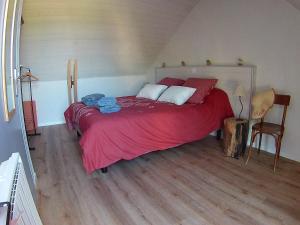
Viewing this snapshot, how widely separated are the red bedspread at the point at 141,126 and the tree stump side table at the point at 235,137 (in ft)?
1.12

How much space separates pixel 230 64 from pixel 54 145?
301cm

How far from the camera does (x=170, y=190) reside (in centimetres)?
226

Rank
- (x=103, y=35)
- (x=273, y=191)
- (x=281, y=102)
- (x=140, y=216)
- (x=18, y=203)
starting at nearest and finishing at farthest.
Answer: (x=18, y=203) → (x=140, y=216) → (x=273, y=191) → (x=281, y=102) → (x=103, y=35)

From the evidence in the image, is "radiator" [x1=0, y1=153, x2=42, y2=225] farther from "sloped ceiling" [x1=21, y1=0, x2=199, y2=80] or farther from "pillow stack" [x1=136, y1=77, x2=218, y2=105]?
"sloped ceiling" [x1=21, y1=0, x2=199, y2=80]

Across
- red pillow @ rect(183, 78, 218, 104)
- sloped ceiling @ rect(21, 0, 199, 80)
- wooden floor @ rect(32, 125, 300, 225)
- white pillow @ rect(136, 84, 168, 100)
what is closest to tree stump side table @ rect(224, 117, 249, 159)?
wooden floor @ rect(32, 125, 300, 225)

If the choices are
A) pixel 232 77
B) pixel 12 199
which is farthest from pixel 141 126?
pixel 12 199

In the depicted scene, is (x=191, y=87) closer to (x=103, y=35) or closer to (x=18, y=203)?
(x=103, y=35)

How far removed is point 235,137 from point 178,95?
101cm

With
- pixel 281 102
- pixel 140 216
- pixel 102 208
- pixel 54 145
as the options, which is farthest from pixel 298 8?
pixel 54 145

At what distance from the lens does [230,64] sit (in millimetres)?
3475

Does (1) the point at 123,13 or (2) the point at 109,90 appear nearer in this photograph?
(1) the point at 123,13

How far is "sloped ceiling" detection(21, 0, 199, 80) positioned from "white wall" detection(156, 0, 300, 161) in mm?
584

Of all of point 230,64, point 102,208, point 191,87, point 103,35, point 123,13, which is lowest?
point 102,208

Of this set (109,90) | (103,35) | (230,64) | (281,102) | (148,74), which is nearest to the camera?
(281,102)
